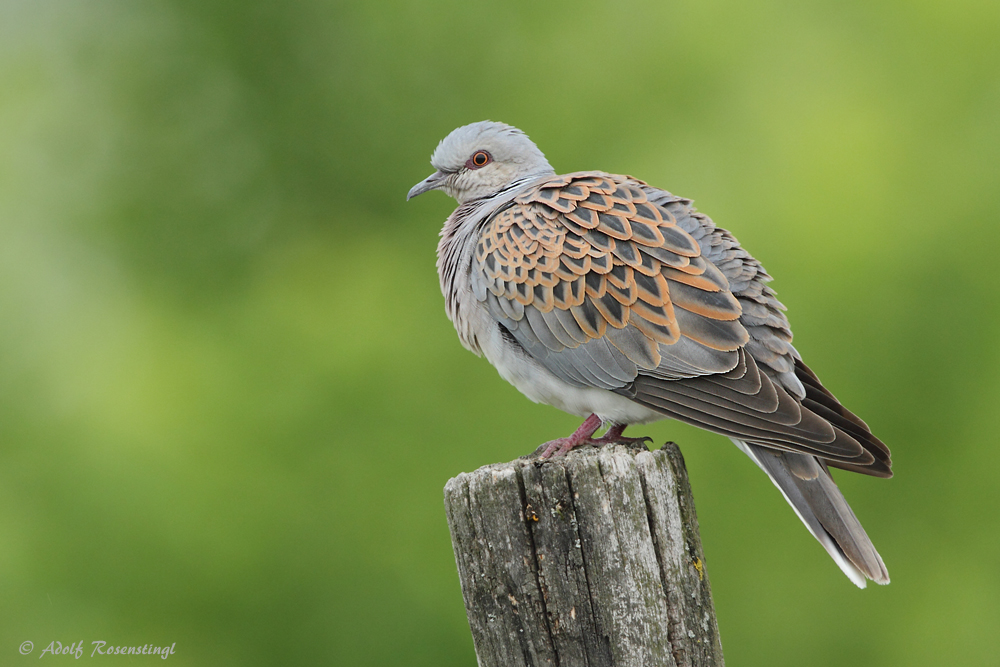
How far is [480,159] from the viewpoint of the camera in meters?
4.38

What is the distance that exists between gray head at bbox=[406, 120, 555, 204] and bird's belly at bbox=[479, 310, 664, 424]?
111 cm

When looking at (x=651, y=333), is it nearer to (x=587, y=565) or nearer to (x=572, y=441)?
(x=572, y=441)

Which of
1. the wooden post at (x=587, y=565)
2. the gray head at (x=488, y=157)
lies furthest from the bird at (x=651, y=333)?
the gray head at (x=488, y=157)

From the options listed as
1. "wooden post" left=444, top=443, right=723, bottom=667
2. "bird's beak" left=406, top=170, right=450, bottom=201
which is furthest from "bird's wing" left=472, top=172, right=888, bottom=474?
"bird's beak" left=406, top=170, right=450, bottom=201

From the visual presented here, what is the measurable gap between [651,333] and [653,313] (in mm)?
75

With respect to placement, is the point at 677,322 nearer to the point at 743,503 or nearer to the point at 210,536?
the point at 743,503

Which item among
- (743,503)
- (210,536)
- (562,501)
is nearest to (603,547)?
(562,501)

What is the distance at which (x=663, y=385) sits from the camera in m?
3.11

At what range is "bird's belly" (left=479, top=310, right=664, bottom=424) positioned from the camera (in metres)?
3.30

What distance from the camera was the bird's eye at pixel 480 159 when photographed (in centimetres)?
437

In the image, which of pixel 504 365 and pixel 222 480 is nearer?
→ pixel 504 365

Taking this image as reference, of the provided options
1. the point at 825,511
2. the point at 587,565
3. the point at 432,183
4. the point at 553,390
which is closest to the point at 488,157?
the point at 432,183

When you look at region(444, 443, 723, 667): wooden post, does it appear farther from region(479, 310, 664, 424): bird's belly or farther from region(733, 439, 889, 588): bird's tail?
region(479, 310, 664, 424): bird's belly

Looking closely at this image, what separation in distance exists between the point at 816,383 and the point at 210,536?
4663mm
